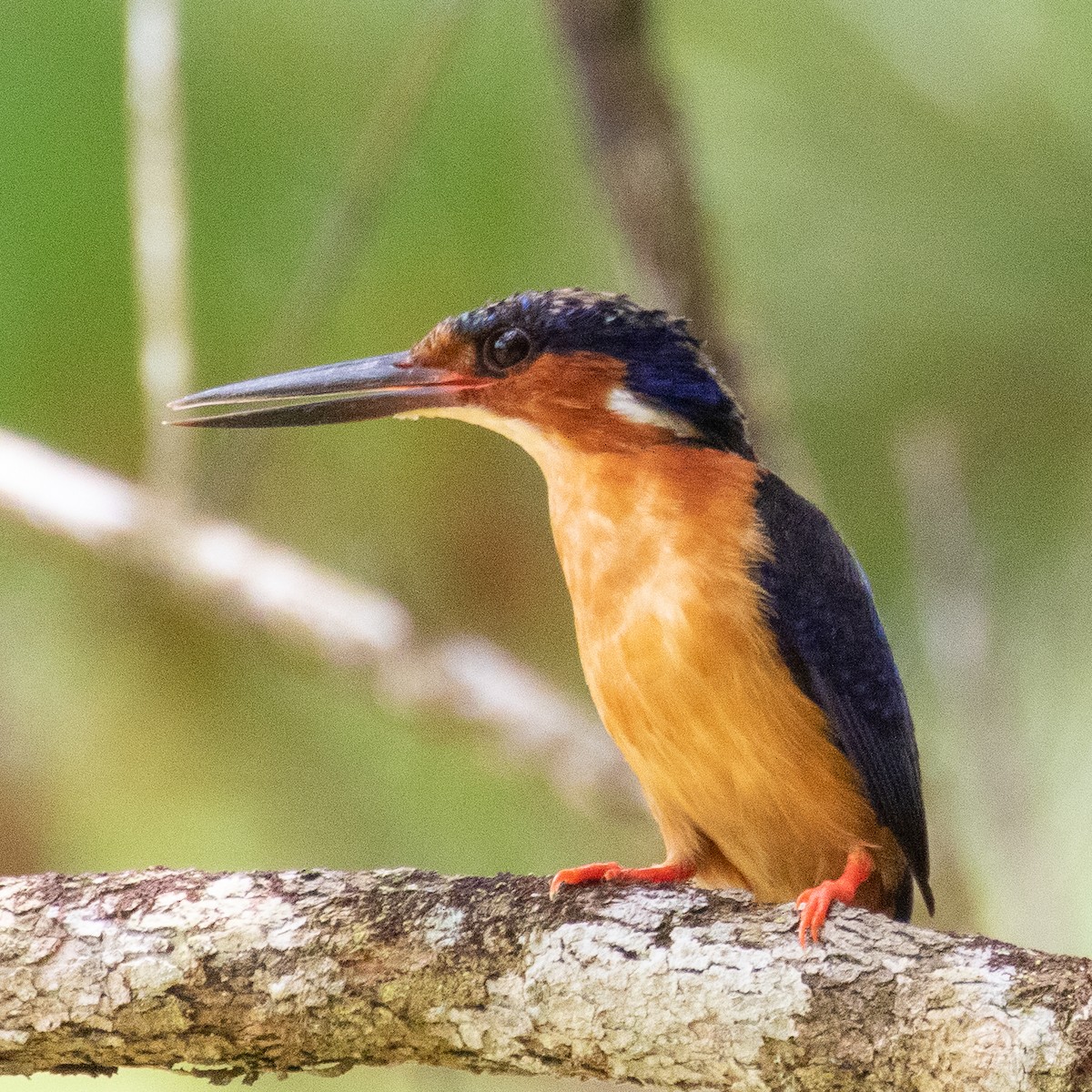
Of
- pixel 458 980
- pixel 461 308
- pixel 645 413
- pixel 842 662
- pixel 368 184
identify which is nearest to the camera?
pixel 458 980

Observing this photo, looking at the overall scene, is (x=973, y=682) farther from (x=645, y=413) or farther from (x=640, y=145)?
(x=640, y=145)

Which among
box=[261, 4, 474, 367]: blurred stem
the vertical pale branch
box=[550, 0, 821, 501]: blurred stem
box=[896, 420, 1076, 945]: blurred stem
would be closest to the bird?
box=[550, 0, 821, 501]: blurred stem

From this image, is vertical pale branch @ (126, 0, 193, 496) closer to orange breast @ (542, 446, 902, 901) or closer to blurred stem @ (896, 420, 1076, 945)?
orange breast @ (542, 446, 902, 901)

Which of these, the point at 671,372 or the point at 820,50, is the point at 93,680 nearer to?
the point at 671,372

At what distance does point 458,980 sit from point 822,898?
489 mm

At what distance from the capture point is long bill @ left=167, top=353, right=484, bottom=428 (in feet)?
7.89

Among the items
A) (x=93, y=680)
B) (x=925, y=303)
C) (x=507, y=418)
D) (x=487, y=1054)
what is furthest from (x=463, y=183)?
(x=487, y=1054)

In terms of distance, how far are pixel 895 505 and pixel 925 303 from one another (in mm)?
686

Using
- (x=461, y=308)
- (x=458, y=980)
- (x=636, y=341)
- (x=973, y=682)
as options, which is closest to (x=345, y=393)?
(x=636, y=341)

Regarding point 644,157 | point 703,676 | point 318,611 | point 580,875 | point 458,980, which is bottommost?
point 458,980

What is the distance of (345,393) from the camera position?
249 centimetres

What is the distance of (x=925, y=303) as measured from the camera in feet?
15.1

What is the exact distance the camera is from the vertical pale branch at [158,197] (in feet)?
10.2

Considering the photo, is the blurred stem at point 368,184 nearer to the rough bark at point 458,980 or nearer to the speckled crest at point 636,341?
the speckled crest at point 636,341
